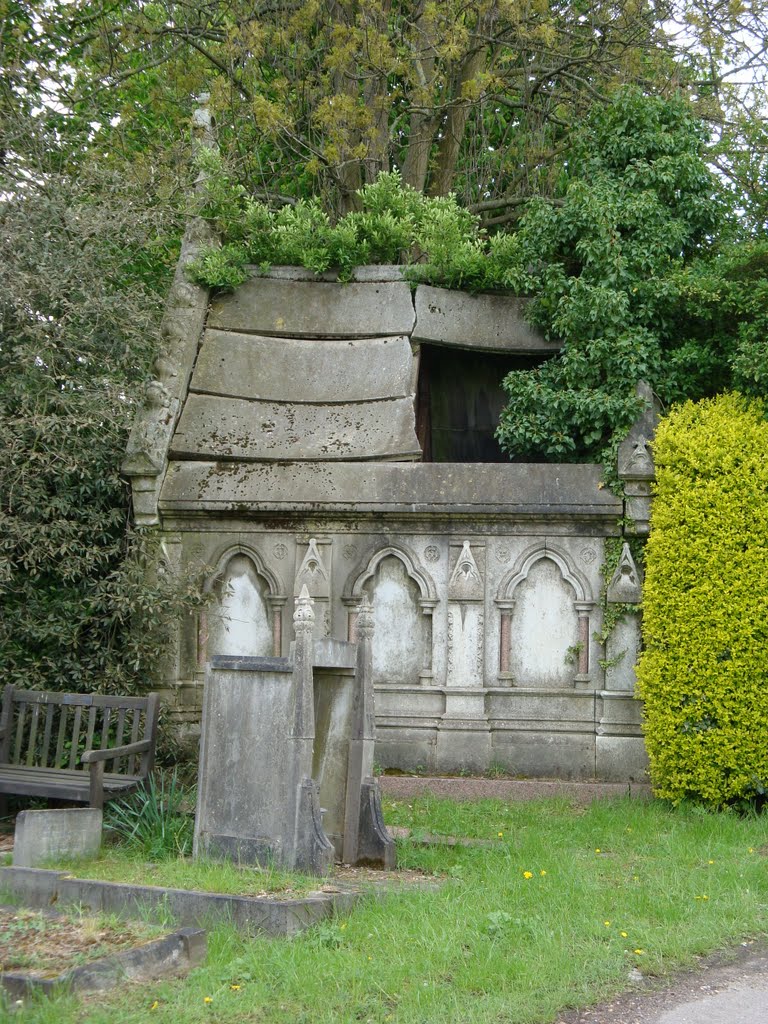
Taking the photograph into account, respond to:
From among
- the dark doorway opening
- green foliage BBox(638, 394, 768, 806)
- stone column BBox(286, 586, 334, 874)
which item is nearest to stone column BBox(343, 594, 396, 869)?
stone column BBox(286, 586, 334, 874)

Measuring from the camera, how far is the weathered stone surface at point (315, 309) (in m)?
12.5

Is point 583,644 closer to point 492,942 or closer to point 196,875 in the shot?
point 196,875

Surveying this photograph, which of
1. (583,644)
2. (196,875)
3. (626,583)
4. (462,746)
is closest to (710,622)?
(626,583)

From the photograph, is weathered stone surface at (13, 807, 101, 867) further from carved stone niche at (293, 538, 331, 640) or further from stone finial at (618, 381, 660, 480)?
stone finial at (618, 381, 660, 480)

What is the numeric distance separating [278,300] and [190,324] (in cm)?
109

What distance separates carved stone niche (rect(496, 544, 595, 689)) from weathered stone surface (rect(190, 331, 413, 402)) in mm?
2305

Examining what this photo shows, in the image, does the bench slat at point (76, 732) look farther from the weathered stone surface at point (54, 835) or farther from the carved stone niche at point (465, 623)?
the carved stone niche at point (465, 623)

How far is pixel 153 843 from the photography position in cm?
773

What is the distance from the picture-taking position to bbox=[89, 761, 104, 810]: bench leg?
8.12m

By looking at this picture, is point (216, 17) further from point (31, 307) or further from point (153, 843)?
point (153, 843)

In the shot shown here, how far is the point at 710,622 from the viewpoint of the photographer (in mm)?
9531

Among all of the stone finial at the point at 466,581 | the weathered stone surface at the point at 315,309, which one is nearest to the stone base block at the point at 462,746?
the stone finial at the point at 466,581

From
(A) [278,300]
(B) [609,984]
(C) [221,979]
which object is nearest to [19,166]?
(A) [278,300]

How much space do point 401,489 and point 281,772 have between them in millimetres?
4341
